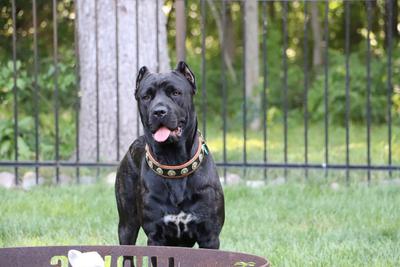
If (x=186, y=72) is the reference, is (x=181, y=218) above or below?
below

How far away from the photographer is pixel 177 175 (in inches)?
153

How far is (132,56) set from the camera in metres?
8.09

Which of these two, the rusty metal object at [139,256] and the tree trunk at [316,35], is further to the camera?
the tree trunk at [316,35]

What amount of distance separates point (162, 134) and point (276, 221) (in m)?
2.31

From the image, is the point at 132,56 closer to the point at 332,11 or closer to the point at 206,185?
the point at 206,185

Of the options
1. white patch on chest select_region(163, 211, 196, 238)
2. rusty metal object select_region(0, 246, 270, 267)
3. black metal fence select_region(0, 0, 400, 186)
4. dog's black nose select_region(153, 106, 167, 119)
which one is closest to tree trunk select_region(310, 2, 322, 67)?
black metal fence select_region(0, 0, 400, 186)

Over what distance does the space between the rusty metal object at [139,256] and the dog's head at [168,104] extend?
69cm

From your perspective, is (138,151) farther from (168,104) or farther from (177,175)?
(168,104)

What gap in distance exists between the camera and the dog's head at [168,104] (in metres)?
3.74

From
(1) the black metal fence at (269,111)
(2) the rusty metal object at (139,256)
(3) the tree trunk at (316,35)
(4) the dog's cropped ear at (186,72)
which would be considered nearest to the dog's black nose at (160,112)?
(4) the dog's cropped ear at (186,72)

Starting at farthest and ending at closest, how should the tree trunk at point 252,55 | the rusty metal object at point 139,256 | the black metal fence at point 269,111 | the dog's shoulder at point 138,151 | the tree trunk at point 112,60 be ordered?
the tree trunk at point 252,55 → the tree trunk at point 112,60 → the black metal fence at point 269,111 → the dog's shoulder at point 138,151 → the rusty metal object at point 139,256

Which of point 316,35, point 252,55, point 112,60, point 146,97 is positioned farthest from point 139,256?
point 316,35

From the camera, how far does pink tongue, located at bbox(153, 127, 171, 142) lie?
378 cm

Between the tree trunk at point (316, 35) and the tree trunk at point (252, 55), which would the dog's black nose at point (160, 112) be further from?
the tree trunk at point (316, 35)
